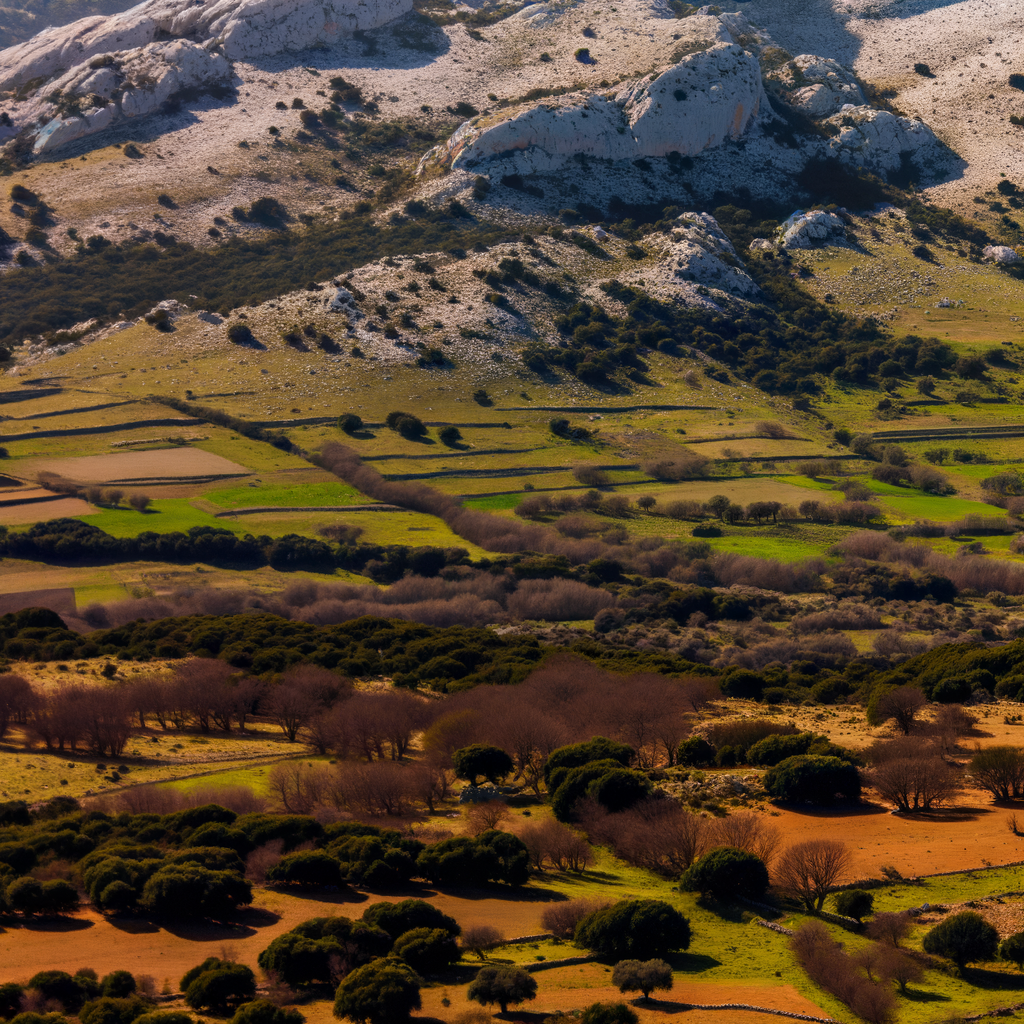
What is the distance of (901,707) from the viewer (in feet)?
180

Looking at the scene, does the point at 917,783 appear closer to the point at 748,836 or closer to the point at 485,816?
the point at 748,836

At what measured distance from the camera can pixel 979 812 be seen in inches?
1738

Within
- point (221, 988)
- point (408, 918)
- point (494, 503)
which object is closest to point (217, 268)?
point (494, 503)

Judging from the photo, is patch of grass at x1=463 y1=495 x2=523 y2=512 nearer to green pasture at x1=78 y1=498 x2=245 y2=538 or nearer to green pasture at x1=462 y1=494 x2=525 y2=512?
green pasture at x1=462 y1=494 x2=525 y2=512

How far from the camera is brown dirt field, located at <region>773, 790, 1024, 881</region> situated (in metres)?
39.8

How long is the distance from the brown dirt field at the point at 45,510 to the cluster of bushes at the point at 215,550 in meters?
2.20

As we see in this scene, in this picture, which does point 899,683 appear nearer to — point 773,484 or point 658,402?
point 773,484

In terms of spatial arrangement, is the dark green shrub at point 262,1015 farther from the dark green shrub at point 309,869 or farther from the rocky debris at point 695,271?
the rocky debris at point 695,271

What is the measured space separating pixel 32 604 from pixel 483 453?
48608mm

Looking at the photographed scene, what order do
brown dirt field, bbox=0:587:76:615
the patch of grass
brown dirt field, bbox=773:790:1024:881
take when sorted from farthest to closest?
the patch of grass
brown dirt field, bbox=0:587:76:615
brown dirt field, bbox=773:790:1024:881

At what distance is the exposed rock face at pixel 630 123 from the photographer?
558 feet

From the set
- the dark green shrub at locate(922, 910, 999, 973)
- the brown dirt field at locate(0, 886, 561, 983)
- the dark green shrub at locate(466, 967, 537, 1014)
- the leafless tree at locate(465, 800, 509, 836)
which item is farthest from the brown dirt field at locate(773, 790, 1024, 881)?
the dark green shrub at locate(466, 967, 537, 1014)

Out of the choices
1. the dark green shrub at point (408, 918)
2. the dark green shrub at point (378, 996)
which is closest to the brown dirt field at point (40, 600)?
the dark green shrub at point (408, 918)

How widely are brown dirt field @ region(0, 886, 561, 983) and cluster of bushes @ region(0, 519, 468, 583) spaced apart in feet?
189
